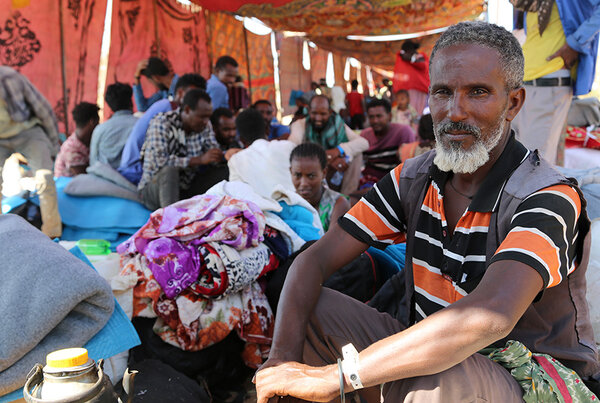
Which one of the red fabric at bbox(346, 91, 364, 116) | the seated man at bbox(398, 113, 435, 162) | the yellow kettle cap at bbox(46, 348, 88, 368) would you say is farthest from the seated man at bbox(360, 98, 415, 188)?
the red fabric at bbox(346, 91, 364, 116)

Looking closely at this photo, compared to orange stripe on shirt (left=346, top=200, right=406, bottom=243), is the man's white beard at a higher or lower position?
higher

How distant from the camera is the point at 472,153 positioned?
1589mm

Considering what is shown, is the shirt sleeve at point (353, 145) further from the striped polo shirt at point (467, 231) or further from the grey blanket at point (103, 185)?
the striped polo shirt at point (467, 231)

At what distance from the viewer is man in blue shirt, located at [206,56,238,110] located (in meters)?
6.16

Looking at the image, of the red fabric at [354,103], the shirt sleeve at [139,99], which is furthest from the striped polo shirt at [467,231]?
the red fabric at [354,103]

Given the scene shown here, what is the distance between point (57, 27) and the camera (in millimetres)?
6605

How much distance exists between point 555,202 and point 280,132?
17.1 feet

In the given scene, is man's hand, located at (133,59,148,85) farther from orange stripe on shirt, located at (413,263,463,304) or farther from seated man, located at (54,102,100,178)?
orange stripe on shirt, located at (413,263,463,304)

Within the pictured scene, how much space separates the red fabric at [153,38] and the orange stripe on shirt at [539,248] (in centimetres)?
645

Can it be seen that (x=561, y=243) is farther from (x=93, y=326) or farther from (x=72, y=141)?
(x=72, y=141)

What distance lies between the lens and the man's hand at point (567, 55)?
3.78m

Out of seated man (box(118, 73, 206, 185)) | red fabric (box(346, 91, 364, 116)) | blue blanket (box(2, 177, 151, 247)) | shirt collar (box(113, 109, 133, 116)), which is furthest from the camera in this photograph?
red fabric (box(346, 91, 364, 116))

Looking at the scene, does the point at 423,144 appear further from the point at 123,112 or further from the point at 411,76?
the point at 411,76

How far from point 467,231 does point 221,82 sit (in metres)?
5.36
